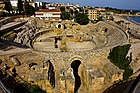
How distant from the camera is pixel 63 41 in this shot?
96.4 ft

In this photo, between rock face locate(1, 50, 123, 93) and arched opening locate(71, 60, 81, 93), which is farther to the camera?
arched opening locate(71, 60, 81, 93)

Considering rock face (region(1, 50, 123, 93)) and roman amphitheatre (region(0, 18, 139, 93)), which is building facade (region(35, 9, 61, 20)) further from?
rock face (region(1, 50, 123, 93))

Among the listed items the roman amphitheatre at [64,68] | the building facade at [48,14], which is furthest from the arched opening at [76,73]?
the building facade at [48,14]

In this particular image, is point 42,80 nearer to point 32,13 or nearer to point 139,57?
point 139,57

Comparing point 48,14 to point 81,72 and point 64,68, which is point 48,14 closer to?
point 81,72

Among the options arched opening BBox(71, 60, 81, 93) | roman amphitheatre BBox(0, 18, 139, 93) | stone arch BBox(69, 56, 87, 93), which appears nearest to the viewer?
roman amphitheatre BBox(0, 18, 139, 93)

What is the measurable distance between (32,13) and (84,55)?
1186 inches

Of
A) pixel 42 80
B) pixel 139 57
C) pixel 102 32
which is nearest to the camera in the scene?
pixel 42 80

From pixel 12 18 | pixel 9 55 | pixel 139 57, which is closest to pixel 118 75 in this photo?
pixel 139 57

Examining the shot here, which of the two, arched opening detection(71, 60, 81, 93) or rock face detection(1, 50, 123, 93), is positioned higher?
rock face detection(1, 50, 123, 93)

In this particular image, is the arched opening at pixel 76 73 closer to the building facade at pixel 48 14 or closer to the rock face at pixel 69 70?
the rock face at pixel 69 70

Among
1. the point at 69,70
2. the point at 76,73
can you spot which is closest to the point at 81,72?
the point at 76,73

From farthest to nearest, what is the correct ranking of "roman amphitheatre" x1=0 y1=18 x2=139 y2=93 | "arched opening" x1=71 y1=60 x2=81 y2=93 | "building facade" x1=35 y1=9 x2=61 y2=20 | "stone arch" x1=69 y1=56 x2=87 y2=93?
"building facade" x1=35 y1=9 x2=61 y2=20 → "arched opening" x1=71 y1=60 x2=81 y2=93 → "stone arch" x1=69 y1=56 x2=87 y2=93 → "roman amphitheatre" x1=0 y1=18 x2=139 y2=93

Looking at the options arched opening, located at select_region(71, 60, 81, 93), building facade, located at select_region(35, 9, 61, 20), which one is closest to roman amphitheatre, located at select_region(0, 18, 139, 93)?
arched opening, located at select_region(71, 60, 81, 93)
